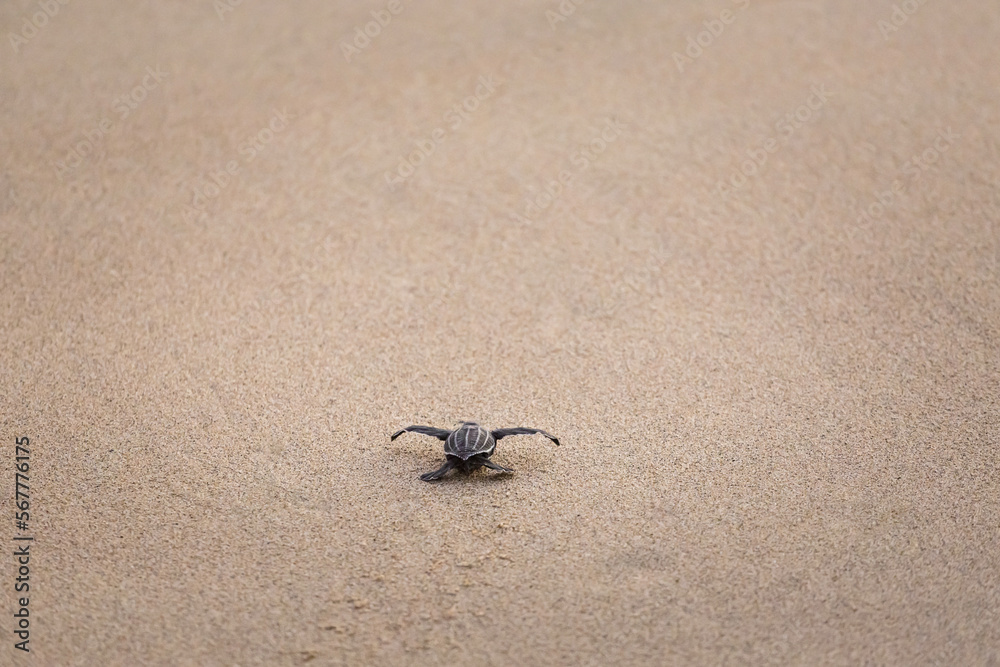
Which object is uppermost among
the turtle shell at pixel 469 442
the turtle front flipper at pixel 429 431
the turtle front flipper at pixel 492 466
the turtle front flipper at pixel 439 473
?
the turtle front flipper at pixel 429 431

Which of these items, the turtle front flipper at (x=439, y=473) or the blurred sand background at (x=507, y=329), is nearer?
the blurred sand background at (x=507, y=329)

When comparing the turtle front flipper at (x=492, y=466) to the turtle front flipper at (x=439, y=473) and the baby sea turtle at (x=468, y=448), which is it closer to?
the baby sea turtle at (x=468, y=448)

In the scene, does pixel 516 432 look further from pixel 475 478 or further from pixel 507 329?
pixel 507 329

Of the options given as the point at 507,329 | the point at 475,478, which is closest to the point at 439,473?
the point at 475,478

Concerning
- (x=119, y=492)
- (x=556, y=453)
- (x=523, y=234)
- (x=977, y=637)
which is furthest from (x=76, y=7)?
(x=977, y=637)

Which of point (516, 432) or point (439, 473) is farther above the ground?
point (516, 432)

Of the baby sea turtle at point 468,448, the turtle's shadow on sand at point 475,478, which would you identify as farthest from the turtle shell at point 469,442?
the turtle's shadow on sand at point 475,478

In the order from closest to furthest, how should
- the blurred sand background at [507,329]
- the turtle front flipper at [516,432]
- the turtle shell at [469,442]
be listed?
the blurred sand background at [507,329] → the turtle shell at [469,442] → the turtle front flipper at [516,432]
